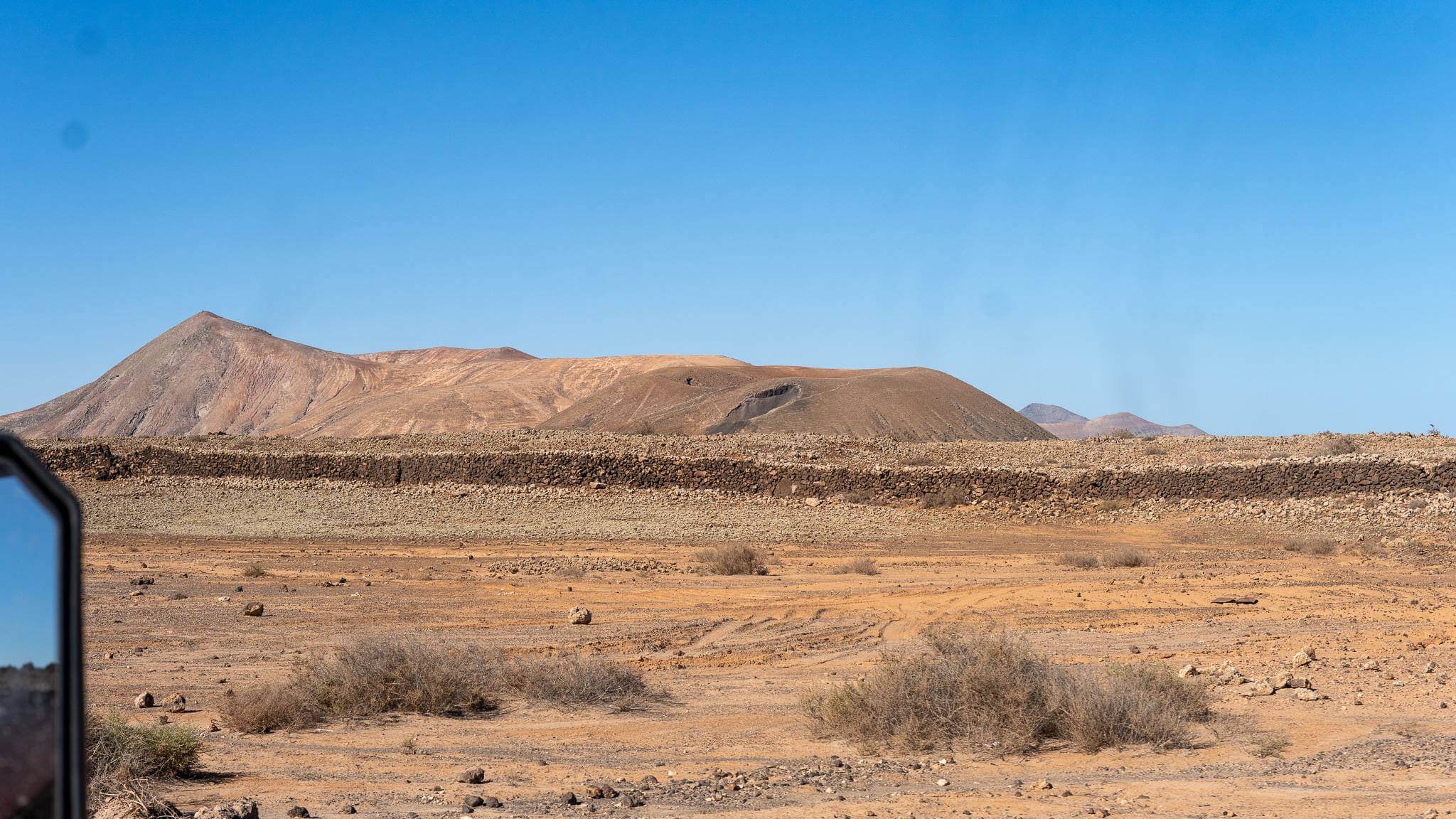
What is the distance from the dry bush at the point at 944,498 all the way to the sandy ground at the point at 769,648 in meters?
4.29

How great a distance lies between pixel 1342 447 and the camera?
131 feet

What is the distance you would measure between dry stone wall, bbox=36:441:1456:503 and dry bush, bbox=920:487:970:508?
0.24 meters

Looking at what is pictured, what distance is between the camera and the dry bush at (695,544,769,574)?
2147cm

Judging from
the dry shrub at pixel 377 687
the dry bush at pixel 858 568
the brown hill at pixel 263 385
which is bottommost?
the dry bush at pixel 858 568

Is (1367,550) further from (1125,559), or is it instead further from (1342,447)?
(1342,447)

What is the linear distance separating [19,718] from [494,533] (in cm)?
2829

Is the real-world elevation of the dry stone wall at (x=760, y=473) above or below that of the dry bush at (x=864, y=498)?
above

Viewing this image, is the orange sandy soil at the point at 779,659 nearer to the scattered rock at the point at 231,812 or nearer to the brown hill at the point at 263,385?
the scattered rock at the point at 231,812

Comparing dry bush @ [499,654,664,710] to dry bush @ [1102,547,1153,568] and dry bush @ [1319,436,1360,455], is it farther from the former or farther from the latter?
dry bush @ [1319,436,1360,455]

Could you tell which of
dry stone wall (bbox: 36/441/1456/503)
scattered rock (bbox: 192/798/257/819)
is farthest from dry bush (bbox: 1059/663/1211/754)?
dry stone wall (bbox: 36/441/1456/503)

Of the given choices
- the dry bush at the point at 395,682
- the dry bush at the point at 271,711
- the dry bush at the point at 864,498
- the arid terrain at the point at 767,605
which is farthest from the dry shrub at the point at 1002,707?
the dry bush at the point at 864,498

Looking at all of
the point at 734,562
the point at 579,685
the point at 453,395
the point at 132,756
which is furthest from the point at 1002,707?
the point at 453,395

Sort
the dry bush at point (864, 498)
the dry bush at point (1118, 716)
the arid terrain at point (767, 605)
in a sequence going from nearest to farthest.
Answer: the arid terrain at point (767, 605), the dry bush at point (1118, 716), the dry bush at point (864, 498)

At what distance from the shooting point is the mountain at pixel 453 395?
7844cm
